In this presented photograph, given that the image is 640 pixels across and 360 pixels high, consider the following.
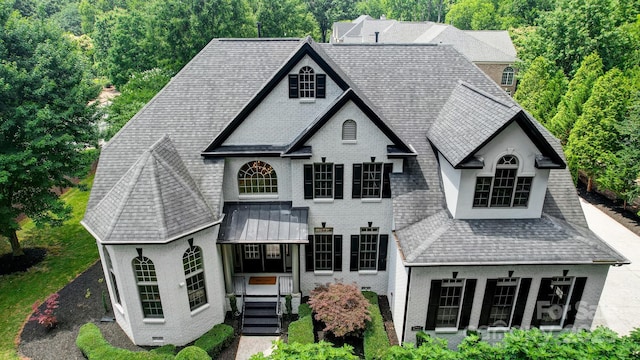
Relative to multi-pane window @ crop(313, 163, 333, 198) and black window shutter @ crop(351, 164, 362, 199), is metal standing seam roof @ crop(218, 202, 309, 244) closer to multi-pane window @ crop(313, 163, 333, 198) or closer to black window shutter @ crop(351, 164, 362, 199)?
multi-pane window @ crop(313, 163, 333, 198)

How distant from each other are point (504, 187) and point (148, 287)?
16758 millimetres

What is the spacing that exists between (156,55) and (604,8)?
49.7m

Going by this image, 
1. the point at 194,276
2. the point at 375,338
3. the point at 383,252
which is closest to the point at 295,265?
the point at 383,252

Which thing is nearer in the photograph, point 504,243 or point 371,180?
point 504,243

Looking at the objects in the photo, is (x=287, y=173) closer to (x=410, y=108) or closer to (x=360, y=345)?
(x=410, y=108)

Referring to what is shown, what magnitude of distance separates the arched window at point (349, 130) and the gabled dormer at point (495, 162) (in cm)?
415

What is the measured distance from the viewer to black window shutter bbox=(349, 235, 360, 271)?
21.5 m

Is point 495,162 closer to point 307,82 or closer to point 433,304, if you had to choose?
point 433,304

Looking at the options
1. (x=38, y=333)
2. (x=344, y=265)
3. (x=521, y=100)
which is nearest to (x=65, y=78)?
(x=38, y=333)

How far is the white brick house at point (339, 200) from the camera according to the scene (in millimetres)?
17766

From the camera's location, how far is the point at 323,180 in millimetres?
20578

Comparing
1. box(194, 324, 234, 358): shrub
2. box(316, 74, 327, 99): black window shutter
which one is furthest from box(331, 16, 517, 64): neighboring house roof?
box(194, 324, 234, 358): shrub

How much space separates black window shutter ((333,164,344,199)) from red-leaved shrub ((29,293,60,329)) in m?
15.2

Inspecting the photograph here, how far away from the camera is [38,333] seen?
20031 millimetres
